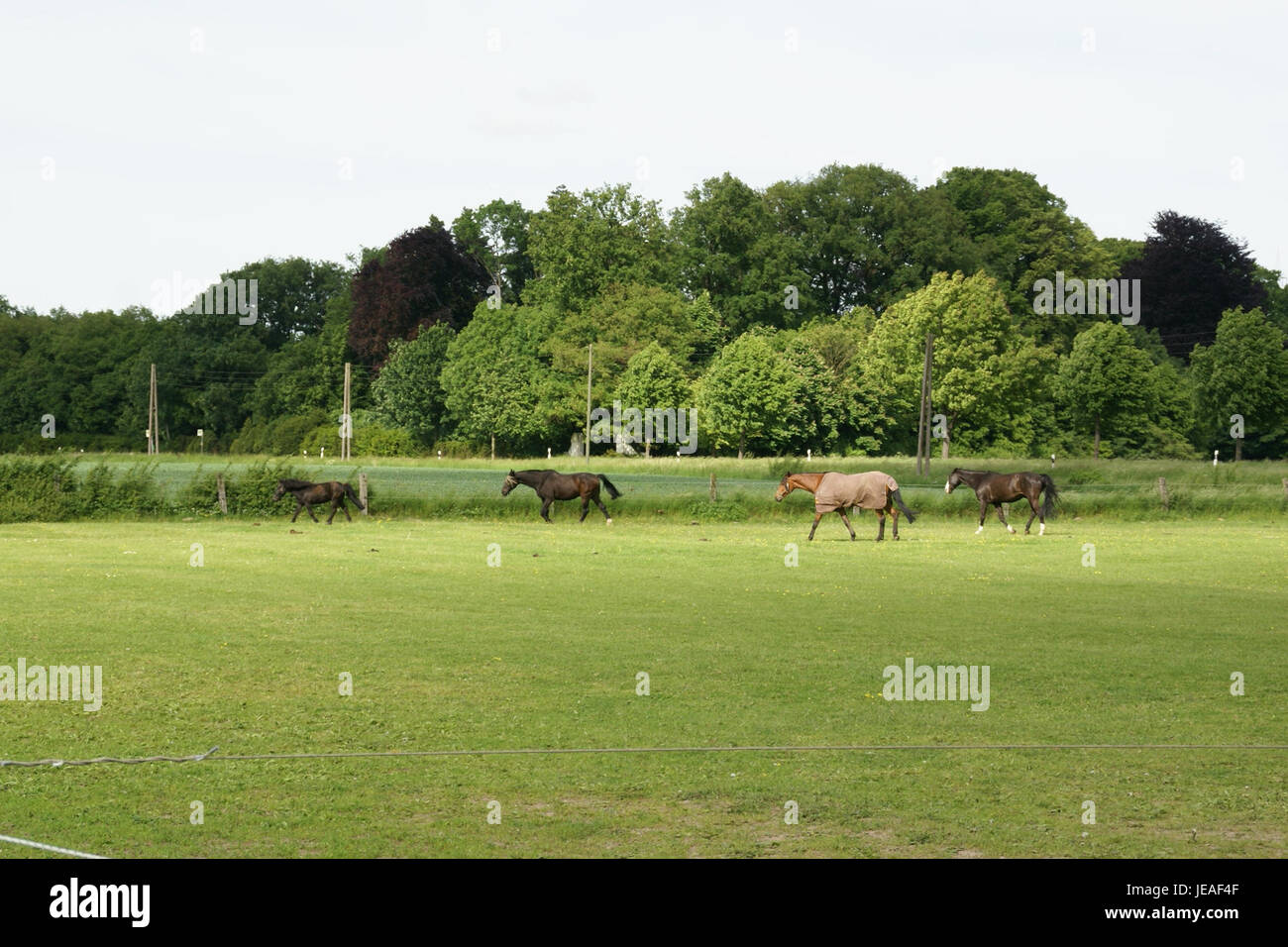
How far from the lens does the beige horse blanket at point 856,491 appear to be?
33938 mm

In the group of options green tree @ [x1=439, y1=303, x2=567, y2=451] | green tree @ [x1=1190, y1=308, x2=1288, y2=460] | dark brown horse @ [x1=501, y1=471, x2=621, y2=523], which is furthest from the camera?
green tree @ [x1=439, y1=303, x2=567, y2=451]

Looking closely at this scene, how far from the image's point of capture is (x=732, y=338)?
315 ft

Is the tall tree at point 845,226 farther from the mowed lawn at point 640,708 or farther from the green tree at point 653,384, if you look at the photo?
the mowed lawn at point 640,708

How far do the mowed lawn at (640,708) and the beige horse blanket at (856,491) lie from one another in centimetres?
784

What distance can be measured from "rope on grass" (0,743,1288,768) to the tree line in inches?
2668

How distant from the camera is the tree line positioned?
80.0 m

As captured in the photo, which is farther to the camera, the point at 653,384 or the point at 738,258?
the point at 738,258

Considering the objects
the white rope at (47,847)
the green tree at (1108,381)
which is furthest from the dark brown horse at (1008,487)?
the green tree at (1108,381)

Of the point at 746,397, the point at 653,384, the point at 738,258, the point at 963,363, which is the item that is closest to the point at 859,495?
the point at 746,397

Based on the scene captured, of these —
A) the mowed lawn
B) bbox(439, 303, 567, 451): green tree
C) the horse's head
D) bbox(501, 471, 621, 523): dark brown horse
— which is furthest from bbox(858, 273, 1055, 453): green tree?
the mowed lawn

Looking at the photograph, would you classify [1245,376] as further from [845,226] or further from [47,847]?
[47,847]

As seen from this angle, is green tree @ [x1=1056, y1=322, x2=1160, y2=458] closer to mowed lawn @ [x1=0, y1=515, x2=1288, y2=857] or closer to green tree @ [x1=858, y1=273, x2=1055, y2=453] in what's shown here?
green tree @ [x1=858, y1=273, x2=1055, y2=453]

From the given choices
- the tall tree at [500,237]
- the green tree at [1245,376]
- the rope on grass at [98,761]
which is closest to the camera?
the rope on grass at [98,761]

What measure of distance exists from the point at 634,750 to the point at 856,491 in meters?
24.4
